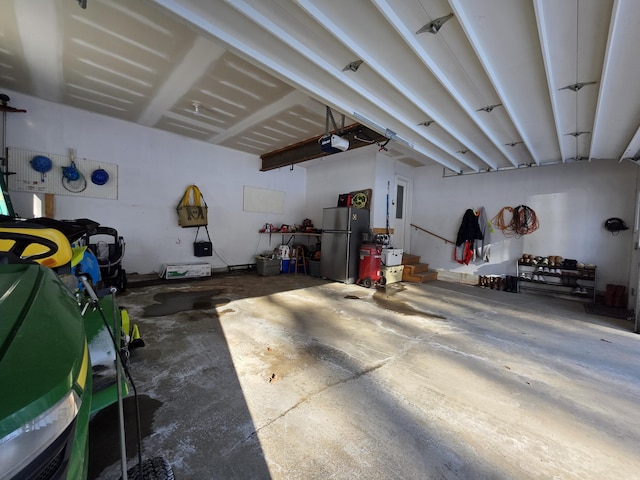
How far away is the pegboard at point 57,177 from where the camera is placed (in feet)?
14.5

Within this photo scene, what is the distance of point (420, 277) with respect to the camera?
256 inches

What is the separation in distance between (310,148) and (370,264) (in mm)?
2908

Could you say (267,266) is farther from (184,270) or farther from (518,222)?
(518,222)

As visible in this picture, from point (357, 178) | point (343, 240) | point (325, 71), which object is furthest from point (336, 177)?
point (325, 71)

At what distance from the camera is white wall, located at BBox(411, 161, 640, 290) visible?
516 cm

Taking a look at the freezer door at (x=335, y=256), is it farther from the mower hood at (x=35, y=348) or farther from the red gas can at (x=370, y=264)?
the mower hood at (x=35, y=348)

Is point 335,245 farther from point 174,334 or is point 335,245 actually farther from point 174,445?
point 174,445

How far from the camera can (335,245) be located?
6.31m

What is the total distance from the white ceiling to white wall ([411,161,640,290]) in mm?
903

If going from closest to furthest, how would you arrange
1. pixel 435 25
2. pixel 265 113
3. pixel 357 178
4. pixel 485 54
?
pixel 435 25 → pixel 485 54 → pixel 265 113 → pixel 357 178

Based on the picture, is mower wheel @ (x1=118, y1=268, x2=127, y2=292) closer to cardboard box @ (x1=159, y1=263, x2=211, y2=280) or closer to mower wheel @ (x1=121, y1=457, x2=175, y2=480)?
cardboard box @ (x1=159, y1=263, x2=211, y2=280)

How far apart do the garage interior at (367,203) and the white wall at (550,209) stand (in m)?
0.04

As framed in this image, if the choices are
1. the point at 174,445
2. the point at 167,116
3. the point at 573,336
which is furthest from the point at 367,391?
the point at 167,116

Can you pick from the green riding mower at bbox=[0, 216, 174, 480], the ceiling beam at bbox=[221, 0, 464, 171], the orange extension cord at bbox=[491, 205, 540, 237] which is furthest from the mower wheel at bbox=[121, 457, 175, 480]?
the orange extension cord at bbox=[491, 205, 540, 237]
